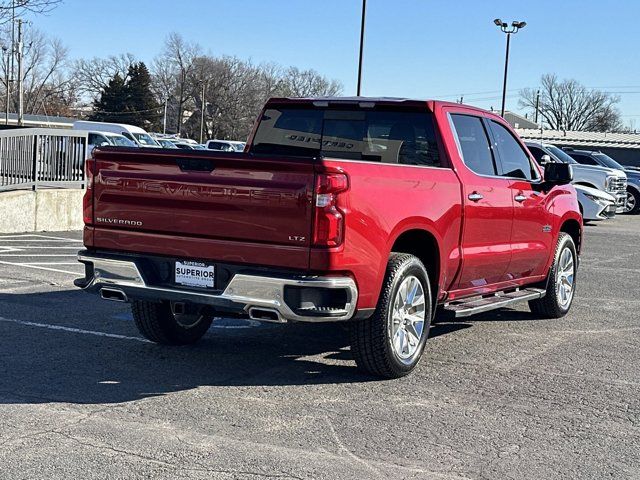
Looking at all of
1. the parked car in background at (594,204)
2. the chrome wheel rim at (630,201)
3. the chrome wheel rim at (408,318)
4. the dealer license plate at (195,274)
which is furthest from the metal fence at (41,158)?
the chrome wheel rim at (630,201)

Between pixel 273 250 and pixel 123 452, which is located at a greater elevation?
pixel 273 250

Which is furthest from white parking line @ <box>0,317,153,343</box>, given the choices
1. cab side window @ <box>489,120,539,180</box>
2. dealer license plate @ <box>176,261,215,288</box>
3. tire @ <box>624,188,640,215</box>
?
tire @ <box>624,188,640,215</box>

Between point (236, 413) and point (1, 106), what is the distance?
363 ft

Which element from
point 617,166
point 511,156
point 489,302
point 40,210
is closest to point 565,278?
point 511,156

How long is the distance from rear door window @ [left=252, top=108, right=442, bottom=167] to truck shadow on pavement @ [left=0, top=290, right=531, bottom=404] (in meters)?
1.62

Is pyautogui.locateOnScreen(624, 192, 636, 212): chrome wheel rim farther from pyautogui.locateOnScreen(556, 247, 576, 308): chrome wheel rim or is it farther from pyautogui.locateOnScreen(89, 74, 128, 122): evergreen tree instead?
pyautogui.locateOnScreen(89, 74, 128, 122): evergreen tree

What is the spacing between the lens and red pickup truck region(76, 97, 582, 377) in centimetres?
574

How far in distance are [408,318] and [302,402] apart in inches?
46.3

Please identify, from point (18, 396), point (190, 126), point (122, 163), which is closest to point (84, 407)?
point (18, 396)

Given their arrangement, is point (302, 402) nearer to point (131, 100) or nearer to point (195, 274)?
point (195, 274)

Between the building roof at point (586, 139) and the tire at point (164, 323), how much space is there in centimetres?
6726

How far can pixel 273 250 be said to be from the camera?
19.0 feet

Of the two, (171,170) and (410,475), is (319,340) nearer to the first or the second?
(171,170)

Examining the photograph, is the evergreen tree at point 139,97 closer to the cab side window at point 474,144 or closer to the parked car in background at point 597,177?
the parked car in background at point 597,177
